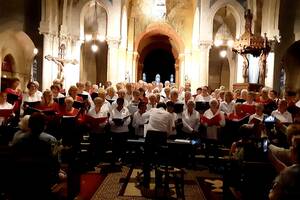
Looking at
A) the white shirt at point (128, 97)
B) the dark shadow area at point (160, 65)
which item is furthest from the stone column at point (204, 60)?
the dark shadow area at point (160, 65)

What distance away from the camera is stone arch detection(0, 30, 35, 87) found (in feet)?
63.6

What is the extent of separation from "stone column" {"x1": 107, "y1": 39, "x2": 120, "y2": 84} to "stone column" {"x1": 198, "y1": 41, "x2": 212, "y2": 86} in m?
4.40

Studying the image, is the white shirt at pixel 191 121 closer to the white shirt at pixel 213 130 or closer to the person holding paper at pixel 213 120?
the person holding paper at pixel 213 120

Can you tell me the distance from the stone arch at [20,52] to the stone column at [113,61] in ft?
16.8

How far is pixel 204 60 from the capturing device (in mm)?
18359

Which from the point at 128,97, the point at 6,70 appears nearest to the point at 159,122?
the point at 128,97

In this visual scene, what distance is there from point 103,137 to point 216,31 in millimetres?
16534

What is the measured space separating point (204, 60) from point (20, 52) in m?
11.0

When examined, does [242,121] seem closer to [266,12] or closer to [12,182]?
[12,182]

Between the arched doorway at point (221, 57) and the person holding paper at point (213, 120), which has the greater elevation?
the arched doorway at point (221, 57)

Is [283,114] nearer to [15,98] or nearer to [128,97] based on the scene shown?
[128,97]

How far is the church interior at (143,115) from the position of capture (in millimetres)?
4539

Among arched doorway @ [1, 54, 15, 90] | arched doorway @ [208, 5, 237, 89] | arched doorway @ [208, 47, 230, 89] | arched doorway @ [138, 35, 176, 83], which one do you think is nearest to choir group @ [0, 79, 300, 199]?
arched doorway @ [1, 54, 15, 90]

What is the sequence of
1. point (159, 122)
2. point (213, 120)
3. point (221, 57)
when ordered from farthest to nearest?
point (221, 57) → point (213, 120) → point (159, 122)
